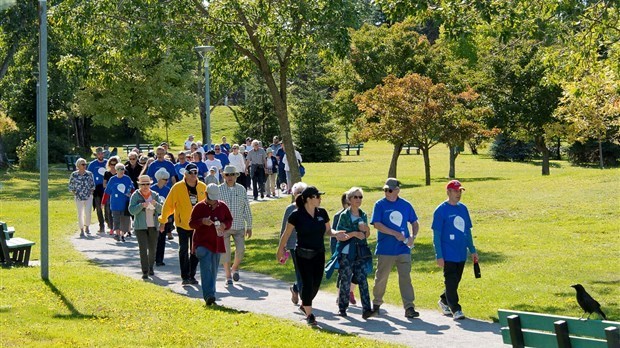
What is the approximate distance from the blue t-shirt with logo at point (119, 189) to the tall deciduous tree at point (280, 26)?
3.40 meters

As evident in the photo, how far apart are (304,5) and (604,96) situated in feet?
42.3

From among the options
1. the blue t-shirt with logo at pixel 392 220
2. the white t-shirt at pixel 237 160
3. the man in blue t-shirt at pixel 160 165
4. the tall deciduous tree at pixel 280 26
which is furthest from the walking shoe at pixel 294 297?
the white t-shirt at pixel 237 160

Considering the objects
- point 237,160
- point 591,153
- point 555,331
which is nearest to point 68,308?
point 555,331

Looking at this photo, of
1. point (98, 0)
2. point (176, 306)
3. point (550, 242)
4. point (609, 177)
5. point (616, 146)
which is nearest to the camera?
point (176, 306)

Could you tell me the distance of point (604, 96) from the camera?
30000 mm

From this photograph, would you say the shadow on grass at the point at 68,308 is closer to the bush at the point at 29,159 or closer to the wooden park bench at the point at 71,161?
the wooden park bench at the point at 71,161

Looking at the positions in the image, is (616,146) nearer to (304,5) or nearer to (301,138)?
(301,138)

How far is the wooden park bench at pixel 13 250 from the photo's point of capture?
17328 mm

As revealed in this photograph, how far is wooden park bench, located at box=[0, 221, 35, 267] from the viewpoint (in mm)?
17328

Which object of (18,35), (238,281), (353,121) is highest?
(18,35)

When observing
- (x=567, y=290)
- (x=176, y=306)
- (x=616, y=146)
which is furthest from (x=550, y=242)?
(x=616, y=146)

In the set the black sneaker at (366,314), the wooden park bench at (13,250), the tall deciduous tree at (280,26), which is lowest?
the black sneaker at (366,314)

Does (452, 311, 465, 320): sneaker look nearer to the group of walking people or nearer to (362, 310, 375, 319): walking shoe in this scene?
the group of walking people

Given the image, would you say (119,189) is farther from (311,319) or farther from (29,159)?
(29,159)
